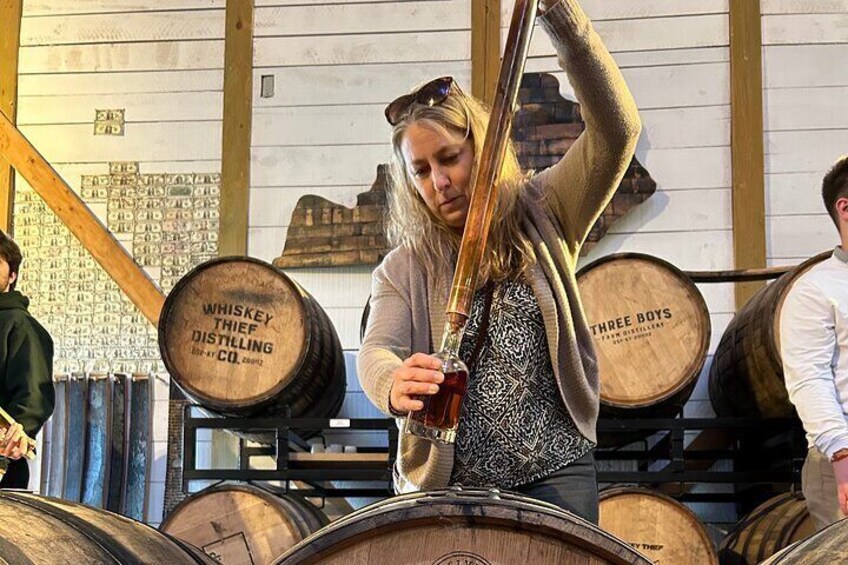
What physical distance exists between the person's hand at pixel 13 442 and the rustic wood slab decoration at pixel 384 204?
2744mm

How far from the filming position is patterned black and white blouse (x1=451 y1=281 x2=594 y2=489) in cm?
182

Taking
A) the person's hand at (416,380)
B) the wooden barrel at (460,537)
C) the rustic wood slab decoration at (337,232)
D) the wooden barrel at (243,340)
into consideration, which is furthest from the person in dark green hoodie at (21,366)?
the wooden barrel at (460,537)

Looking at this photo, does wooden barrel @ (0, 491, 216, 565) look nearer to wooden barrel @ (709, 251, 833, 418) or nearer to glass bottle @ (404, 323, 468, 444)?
glass bottle @ (404, 323, 468, 444)

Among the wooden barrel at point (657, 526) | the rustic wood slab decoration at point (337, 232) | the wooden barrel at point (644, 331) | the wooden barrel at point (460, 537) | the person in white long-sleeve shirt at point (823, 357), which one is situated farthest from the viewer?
the rustic wood slab decoration at point (337, 232)

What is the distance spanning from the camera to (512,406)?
6.03 feet

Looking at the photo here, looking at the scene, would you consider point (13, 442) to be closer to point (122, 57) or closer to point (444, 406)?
point (444, 406)

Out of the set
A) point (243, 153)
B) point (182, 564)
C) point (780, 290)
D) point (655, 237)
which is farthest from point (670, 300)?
point (182, 564)

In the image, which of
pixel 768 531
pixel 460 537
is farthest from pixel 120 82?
pixel 460 537

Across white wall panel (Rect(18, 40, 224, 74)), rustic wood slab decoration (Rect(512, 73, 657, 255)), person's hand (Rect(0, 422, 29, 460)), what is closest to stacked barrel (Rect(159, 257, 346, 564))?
person's hand (Rect(0, 422, 29, 460))

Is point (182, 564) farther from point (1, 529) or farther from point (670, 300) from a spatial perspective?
point (670, 300)

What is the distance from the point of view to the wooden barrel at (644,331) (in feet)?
13.9

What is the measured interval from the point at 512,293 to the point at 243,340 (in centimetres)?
261

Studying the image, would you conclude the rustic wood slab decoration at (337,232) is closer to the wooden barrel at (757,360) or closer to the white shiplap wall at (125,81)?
the white shiplap wall at (125,81)

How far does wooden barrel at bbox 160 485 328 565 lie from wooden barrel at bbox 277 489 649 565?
2.82m
